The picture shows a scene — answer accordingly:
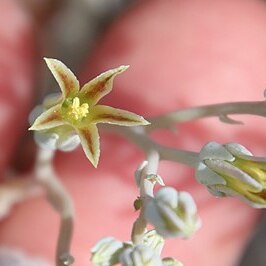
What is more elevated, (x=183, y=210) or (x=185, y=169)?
(x=183, y=210)

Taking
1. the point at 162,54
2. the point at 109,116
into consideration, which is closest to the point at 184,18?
the point at 162,54

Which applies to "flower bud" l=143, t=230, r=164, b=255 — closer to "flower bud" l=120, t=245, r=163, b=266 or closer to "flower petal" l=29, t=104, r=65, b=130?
"flower bud" l=120, t=245, r=163, b=266

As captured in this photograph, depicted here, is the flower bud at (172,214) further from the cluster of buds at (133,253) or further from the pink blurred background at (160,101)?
the pink blurred background at (160,101)

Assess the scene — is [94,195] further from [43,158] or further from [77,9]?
[77,9]

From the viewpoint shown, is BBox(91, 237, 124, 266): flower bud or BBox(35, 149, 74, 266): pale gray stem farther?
BBox(35, 149, 74, 266): pale gray stem

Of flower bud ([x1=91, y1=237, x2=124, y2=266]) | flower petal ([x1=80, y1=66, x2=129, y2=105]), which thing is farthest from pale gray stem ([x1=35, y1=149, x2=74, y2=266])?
flower petal ([x1=80, y1=66, x2=129, y2=105])

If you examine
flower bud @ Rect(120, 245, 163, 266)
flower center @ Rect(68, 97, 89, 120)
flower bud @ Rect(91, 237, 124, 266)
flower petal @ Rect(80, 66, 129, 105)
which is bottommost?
flower bud @ Rect(91, 237, 124, 266)

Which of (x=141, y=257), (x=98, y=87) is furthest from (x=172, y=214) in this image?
(x=98, y=87)
